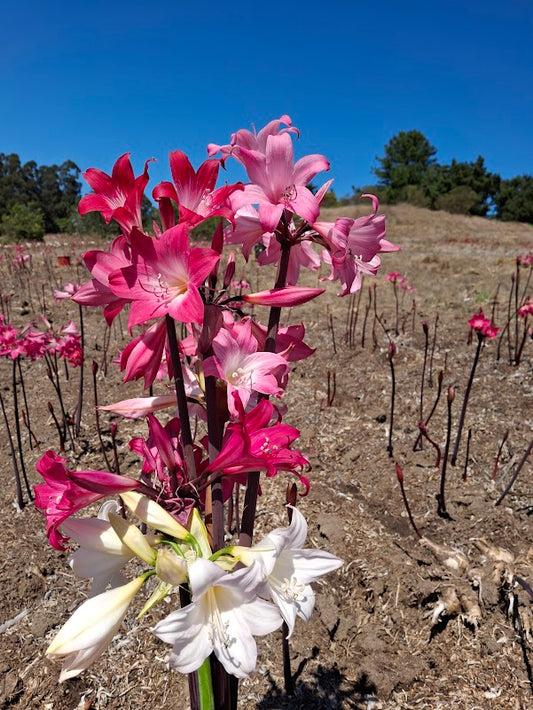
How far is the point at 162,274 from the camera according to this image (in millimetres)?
935

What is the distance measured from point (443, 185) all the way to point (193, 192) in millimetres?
48513

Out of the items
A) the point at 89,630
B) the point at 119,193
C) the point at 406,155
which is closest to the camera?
the point at 89,630

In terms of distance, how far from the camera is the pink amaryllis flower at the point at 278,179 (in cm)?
100

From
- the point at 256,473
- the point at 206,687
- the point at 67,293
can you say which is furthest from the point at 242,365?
the point at 67,293

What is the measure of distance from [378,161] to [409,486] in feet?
181

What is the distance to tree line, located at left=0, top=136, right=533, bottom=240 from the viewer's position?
4025cm

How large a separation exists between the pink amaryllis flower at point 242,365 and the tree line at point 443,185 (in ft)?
129

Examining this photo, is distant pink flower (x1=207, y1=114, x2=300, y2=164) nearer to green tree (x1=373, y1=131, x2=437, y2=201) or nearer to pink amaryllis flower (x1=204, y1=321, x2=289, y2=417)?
pink amaryllis flower (x1=204, y1=321, x2=289, y2=417)

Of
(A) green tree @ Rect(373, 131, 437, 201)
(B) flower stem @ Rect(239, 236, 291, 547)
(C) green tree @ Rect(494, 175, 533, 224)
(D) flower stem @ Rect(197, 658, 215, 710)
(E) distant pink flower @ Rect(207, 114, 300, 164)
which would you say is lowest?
(D) flower stem @ Rect(197, 658, 215, 710)

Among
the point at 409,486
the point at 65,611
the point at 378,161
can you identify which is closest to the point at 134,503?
the point at 65,611

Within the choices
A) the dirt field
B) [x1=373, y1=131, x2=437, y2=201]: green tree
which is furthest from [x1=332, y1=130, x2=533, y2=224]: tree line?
the dirt field

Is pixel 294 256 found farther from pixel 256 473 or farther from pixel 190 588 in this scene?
pixel 190 588

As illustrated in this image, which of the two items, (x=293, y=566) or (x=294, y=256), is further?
(x=294, y=256)

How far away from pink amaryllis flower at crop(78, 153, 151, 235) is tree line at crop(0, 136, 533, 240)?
104 ft
